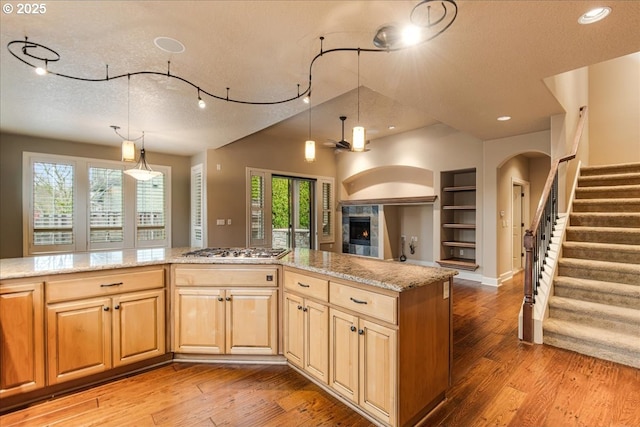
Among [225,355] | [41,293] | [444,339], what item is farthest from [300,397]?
[41,293]

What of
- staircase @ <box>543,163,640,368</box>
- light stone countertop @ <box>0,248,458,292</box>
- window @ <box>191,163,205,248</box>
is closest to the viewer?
light stone countertop @ <box>0,248,458,292</box>

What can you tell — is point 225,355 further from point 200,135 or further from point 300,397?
point 200,135

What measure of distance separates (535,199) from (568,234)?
10.9 feet

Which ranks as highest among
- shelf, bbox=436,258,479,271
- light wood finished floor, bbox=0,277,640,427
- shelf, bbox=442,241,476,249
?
shelf, bbox=442,241,476,249

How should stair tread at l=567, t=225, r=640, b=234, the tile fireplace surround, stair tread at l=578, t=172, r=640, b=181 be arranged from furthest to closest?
the tile fireplace surround
stair tread at l=578, t=172, r=640, b=181
stair tread at l=567, t=225, r=640, b=234

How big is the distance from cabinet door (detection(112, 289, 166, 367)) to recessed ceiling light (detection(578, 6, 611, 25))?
376 cm

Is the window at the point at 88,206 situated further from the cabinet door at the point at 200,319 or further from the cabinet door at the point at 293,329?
the cabinet door at the point at 293,329

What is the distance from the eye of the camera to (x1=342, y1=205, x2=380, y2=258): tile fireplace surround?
294 inches

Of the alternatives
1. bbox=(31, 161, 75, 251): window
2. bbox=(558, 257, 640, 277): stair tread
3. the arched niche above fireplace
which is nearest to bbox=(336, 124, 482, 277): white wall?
the arched niche above fireplace

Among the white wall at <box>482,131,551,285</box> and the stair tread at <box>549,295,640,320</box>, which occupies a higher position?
the white wall at <box>482,131,551,285</box>

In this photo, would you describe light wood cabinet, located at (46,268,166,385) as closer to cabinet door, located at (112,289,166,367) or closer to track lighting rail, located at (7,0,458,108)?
cabinet door, located at (112,289,166,367)

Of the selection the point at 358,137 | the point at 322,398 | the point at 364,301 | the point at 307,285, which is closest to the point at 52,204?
the point at 307,285

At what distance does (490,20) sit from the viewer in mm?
2107

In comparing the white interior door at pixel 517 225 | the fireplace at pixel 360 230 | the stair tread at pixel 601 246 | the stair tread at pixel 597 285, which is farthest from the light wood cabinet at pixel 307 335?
the white interior door at pixel 517 225
